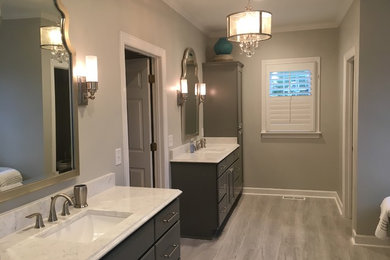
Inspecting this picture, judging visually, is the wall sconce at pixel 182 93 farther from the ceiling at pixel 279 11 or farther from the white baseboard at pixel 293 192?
the white baseboard at pixel 293 192

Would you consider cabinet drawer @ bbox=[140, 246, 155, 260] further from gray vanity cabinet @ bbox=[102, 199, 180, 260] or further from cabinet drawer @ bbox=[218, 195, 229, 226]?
cabinet drawer @ bbox=[218, 195, 229, 226]

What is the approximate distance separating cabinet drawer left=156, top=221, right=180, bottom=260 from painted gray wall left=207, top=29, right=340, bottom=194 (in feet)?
11.2

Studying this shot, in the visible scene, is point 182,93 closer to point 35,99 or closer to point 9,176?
point 35,99

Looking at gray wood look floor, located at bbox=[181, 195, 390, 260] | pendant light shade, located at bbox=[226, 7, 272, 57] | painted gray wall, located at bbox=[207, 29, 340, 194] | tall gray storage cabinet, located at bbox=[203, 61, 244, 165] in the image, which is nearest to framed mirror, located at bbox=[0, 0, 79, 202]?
pendant light shade, located at bbox=[226, 7, 272, 57]

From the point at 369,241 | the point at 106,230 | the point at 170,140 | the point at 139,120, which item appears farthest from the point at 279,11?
the point at 106,230

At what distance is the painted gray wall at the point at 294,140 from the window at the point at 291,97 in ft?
0.31

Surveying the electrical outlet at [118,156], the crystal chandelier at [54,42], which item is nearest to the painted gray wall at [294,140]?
the electrical outlet at [118,156]

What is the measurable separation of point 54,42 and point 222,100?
134 inches

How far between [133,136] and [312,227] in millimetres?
2367

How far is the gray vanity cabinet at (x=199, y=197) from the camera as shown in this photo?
3652 mm

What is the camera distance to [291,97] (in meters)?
5.34

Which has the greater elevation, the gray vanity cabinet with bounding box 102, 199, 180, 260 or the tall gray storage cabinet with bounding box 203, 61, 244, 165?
the tall gray storage cabinet with bounding box 203, 61, 244, 165

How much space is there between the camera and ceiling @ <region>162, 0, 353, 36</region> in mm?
4035

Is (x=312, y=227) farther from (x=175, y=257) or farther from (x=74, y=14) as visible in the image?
(x=74, y=14)
